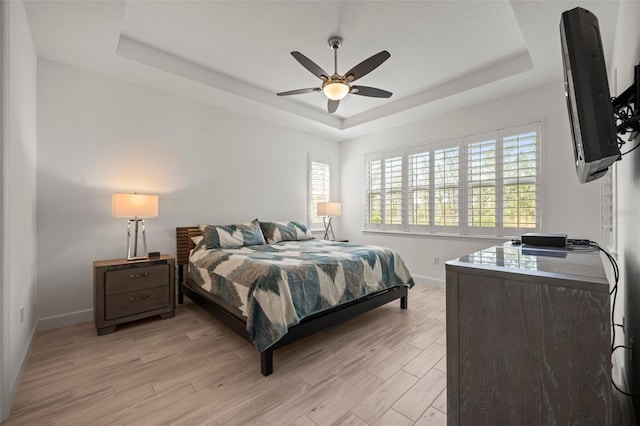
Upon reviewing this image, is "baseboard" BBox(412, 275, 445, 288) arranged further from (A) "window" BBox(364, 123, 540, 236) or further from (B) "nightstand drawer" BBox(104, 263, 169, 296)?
(B) "nightstand drawer" BBox(104, 263, 169, 296)

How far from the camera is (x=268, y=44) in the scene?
2.87 m

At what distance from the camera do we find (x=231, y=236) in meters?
3.42

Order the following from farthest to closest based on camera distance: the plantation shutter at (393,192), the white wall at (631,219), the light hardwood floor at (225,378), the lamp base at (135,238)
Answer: the plantation shutter at (393,192) < the lamp base at (135,238) < the light hardwood floor at (225,378) < the white wall at (631,219)

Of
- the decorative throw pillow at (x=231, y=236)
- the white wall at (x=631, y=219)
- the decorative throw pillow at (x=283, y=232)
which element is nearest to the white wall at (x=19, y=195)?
the decorative throw pillow at (x=231, y=236)

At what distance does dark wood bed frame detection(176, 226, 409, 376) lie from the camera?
83.1 inches

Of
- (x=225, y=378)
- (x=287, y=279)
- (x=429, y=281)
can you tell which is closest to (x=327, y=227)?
(x=429, y=281)

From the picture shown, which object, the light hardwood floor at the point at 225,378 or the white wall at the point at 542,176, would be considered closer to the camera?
the light hardwood floor at the point at 225,378

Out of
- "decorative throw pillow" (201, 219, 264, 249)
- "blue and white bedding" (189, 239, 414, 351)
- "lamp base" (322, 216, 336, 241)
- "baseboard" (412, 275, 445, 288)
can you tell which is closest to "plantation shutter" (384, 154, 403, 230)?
"baseboard" (412, 275, 445, 288)

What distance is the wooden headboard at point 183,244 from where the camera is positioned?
3523 millimetres

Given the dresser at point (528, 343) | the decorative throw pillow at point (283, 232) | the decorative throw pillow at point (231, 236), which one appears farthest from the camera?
the decorative throw pillow at point (283, 232)

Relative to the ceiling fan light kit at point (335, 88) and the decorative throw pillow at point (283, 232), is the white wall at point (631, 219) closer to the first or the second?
the ceiling fan light kit at point (335, 88)

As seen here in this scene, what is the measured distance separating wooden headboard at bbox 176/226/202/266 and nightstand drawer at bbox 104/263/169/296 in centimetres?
56

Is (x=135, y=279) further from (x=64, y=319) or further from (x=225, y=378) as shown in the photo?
(x=225, y=378)

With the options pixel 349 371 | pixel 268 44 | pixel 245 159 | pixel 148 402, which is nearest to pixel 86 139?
pixel 245 159
